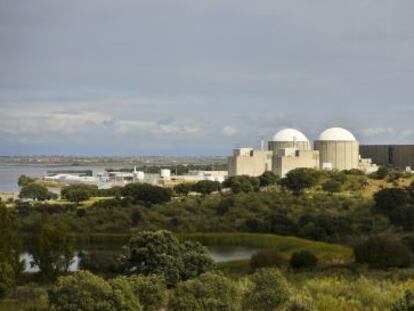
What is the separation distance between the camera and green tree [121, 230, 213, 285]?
68.8 feet

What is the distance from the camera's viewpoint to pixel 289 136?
242 ft

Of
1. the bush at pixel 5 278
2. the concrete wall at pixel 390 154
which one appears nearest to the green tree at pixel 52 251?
the bush at pixel 5 278

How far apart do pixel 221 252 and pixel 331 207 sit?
14.3 m

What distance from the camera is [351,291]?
17.4 metres

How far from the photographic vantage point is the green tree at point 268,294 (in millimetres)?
14742

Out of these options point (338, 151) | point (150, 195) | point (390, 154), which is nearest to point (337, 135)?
point (338, 151)

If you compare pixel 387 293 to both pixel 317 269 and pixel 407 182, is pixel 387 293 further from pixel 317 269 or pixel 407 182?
pixel 407 182

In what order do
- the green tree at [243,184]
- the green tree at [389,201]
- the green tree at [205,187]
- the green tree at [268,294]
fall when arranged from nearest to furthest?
the green tree at [268,294] < the green tree at [389,201] < the green tree at [243,184] < the green tree at [205,187]

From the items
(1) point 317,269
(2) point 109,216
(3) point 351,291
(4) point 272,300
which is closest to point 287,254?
(1) point 317,269

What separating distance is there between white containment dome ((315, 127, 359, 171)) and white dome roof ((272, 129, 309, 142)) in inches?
94.2

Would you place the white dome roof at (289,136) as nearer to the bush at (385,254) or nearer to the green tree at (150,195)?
the green tree at (150,195)

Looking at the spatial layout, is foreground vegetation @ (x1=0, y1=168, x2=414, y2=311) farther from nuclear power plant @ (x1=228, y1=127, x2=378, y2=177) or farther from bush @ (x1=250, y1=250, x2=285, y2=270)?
nuclear power plant @ (x1=228, y1=127, x2=378, y2=177)

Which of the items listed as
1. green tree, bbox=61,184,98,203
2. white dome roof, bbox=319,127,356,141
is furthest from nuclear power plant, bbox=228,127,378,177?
green tree, bbox=61,184,98,203

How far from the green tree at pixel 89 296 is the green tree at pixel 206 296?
89 cm
